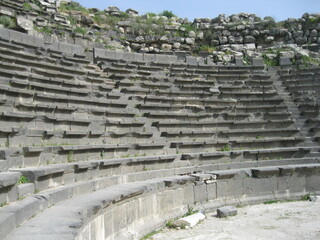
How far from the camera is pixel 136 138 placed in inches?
406

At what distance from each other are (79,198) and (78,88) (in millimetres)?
5866

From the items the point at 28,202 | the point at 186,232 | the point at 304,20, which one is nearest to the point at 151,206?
the point at 186,232

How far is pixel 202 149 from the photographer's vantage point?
11.2 meters

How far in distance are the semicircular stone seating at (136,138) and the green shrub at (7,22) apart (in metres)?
1.09

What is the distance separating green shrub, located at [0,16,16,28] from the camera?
506 inches

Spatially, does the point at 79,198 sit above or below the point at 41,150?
below

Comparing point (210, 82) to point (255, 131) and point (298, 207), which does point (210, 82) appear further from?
point (298, 207)

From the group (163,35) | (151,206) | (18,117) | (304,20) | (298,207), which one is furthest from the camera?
(304,20)

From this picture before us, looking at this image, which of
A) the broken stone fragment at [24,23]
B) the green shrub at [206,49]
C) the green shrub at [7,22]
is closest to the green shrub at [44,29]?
the broken stone fragment at [24,23]

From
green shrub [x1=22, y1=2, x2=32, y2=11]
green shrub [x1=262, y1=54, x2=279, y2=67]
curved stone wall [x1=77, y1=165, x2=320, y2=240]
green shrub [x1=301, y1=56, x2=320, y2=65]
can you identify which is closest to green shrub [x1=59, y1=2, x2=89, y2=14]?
green shrub [x1=22, y1=2, x2=32, y2=11]

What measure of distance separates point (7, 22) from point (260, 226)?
34.0 ft

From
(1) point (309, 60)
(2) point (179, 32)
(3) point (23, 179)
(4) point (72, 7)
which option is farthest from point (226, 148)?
(4) point (72, 7)

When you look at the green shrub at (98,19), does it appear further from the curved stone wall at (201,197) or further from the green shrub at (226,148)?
the curved stone wall at (201,197)

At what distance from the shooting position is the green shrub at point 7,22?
1284 centimetres
